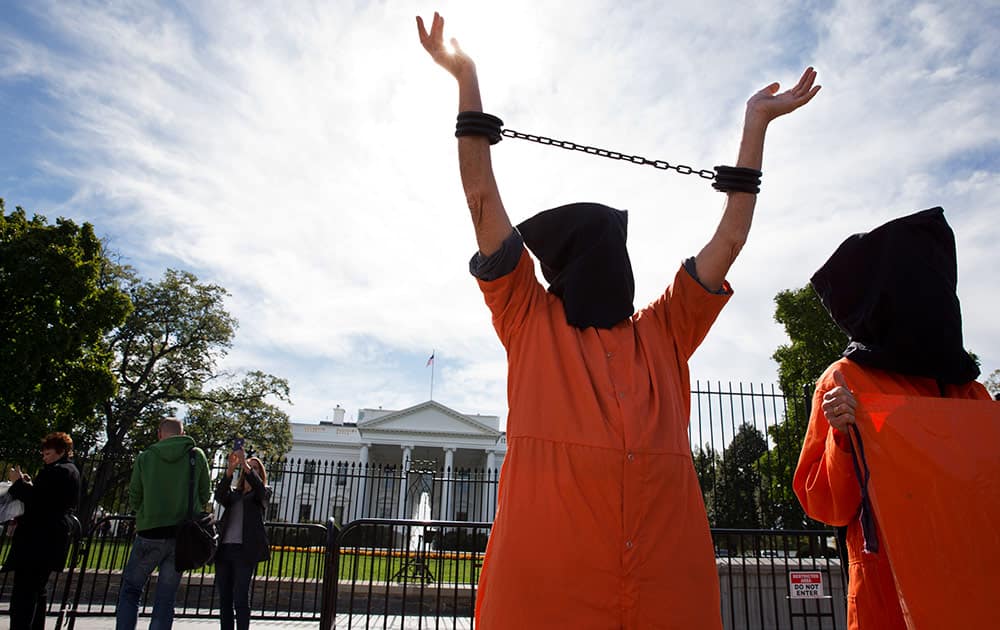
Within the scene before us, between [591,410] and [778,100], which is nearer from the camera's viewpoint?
[591,410]

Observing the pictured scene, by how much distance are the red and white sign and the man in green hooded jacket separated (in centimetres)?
583

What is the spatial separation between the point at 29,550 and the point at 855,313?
286 inches

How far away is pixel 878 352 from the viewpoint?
235cm

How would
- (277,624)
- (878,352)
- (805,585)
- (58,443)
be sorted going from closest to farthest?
1. (878,352)
2. (805,585)
3. (58,443)
4. (277,624)

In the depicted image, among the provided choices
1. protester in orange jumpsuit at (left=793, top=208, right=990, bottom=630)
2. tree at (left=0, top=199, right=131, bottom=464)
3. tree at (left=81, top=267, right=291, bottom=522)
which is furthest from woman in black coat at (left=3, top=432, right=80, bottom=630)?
tree at (left=81, top=267, right=291, bottom=522)

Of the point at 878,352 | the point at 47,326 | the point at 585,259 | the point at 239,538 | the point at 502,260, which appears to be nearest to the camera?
the point at 502,260

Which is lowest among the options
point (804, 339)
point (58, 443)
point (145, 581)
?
point (145, 581)

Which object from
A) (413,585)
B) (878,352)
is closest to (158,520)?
(878,352)

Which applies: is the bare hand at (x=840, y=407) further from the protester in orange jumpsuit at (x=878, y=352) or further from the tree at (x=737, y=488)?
the tree at (x=737, y=488)

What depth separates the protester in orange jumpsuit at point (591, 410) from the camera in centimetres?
161

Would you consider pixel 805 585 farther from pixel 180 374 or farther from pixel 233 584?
pixel 180 374

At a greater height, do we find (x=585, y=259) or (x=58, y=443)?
(x=585, y=259)

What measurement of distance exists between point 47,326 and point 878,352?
22.5m

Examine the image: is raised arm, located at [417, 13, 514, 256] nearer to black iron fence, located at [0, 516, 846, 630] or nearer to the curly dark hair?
black iron fence, located at [0, 516, 846, 630]
